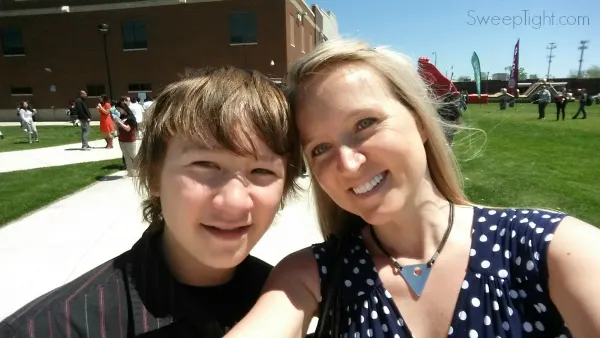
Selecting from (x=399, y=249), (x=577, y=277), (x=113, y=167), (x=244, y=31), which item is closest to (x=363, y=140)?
(x=399, y=249)

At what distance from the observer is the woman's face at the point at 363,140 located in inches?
57.0

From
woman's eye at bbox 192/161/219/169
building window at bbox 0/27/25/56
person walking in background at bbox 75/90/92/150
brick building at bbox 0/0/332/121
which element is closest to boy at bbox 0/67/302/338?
woman's eye at bbox 192/161/219/169

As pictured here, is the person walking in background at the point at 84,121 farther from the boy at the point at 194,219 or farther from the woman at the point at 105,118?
the boy at the point at 194,219

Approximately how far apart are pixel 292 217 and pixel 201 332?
4412mm

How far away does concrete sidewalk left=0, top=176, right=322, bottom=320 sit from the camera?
159 inches

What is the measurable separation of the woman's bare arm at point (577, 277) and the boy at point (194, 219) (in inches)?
34.2

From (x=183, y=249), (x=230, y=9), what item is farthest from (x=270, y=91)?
(x=230, y=9)

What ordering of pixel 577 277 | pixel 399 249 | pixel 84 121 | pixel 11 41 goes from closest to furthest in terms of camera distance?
pixel 577 277 < pixel 399 249 < pixel 84 121 < pixel 11 41

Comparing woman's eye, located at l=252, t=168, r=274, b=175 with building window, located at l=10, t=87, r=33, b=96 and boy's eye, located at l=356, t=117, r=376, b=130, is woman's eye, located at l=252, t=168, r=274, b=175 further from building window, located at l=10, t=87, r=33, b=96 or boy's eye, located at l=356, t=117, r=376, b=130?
building window, located at l=10, t=87, r=33, b=96

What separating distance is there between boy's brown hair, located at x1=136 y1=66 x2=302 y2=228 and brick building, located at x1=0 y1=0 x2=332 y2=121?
92.4ft

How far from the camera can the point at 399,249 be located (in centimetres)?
163

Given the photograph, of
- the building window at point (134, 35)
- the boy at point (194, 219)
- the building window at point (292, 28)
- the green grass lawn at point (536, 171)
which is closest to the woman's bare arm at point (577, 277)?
the boy at point (194, 219)

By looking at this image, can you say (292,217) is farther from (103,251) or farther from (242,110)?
(242,110)

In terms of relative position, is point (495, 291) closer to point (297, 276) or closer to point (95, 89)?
point (297, 276)
